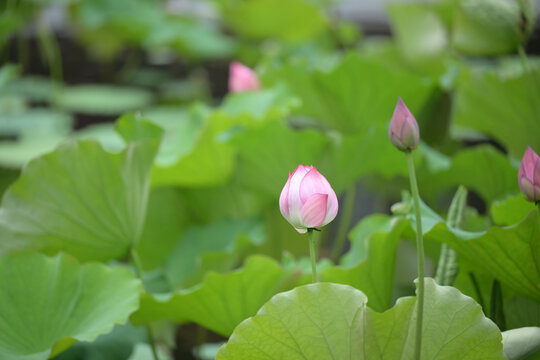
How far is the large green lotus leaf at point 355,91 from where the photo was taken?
3.58 ft

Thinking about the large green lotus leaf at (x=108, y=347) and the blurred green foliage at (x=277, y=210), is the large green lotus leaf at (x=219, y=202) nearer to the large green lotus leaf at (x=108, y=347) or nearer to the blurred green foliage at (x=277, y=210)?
the blurred green foliage at (x=277, y=210)

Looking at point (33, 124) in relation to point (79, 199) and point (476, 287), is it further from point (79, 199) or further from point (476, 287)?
point (476, 287)

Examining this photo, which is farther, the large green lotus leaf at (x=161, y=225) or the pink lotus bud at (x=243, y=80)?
the pink lotus bud at (x=243, y=80)

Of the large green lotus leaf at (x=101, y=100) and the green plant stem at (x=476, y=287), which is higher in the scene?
the green plant stem at (x=476, y=287)

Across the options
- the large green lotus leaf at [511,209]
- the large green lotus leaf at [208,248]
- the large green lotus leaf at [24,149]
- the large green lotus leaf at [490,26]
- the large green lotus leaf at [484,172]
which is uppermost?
the large green lotus leaf at [490,26]

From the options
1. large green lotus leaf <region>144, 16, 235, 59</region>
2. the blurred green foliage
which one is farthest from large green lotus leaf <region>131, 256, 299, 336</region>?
large green lotus leaf <region>144, 16, 235, 59</region>

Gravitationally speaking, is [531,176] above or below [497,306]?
above

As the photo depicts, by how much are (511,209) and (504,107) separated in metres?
0.37

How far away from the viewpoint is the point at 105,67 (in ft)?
9.95

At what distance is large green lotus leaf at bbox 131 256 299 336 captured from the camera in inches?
26.5

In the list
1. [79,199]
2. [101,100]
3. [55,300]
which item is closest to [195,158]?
[79,199]

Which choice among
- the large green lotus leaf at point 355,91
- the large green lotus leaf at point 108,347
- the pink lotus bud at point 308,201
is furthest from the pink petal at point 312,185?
the large green lotus leaf at point 355,91

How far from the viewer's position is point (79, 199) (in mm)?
765

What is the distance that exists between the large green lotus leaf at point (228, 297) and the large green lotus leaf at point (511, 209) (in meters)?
0.21
